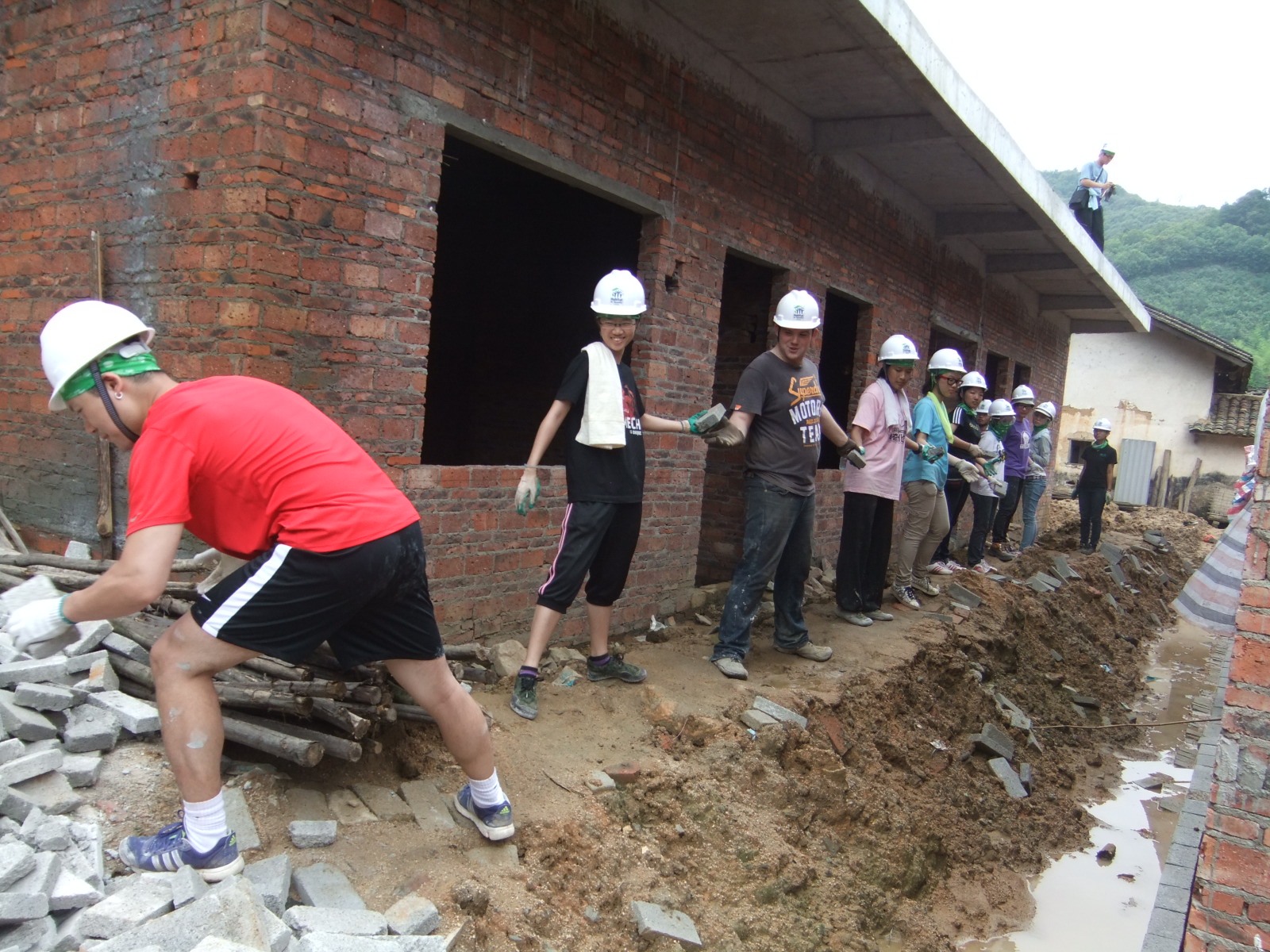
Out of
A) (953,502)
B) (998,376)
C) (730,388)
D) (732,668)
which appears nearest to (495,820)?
(732,668)

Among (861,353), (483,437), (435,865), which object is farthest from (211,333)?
Result: (861,353)

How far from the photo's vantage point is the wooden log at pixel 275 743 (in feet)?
9.62

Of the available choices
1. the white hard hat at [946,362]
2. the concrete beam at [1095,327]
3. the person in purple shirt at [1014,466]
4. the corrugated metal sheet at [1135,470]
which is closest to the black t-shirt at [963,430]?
the white hard hat at [946,362]

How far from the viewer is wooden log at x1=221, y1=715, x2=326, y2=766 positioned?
2.93 m

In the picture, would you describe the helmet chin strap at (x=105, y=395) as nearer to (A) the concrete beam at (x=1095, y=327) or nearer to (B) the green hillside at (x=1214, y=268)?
(A) the concrete beam at (x=1095, y=327)

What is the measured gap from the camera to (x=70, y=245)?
15.0ft

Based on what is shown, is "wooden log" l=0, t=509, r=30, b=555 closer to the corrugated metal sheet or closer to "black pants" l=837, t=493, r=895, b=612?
"black pants" l=837, t=493, r=895, b=612

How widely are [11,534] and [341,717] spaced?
3094mm

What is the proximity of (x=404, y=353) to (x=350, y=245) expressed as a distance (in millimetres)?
566

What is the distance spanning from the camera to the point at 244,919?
2.20 meters

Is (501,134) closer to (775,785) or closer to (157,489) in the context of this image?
(157,489)

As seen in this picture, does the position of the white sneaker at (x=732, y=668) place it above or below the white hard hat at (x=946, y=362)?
below

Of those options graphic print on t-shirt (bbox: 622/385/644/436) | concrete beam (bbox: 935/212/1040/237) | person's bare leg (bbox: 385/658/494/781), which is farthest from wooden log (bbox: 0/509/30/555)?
concrete beam (bbox: 935/212/1040/237)

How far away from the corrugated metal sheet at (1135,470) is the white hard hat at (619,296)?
22602 millimetres
